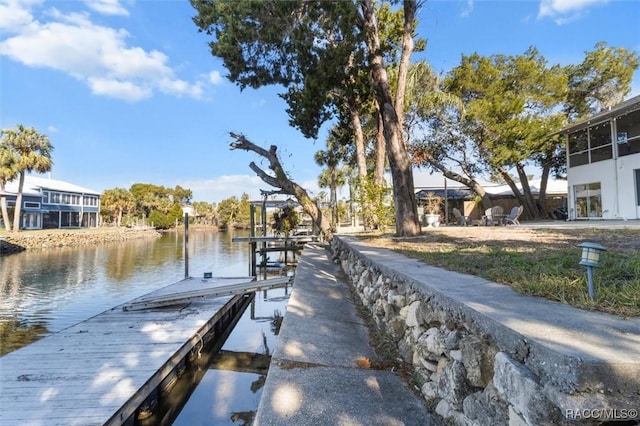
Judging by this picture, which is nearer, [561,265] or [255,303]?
[561,265]

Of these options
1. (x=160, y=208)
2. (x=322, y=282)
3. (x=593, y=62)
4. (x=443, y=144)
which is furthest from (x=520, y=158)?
(x=160, y=208)

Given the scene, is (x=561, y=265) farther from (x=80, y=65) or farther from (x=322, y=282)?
(x=80, y=65)

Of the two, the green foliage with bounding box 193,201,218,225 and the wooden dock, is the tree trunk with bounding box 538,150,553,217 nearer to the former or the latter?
the wooden dock

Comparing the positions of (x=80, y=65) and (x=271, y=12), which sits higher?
(x=80, y=65)

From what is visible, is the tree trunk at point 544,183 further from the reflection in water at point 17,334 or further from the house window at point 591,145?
the reflection in water at point 17,334

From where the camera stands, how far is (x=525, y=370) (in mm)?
1389

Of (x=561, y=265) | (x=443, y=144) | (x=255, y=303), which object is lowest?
(x=255, y=303)

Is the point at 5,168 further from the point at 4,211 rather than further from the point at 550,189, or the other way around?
the point at 550,189

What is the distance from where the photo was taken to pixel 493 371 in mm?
1661

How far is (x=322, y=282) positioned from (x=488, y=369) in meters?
5.32

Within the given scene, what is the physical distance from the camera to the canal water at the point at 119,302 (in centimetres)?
624

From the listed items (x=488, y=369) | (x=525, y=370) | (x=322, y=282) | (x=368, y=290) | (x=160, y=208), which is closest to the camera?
(x=525, y=370)

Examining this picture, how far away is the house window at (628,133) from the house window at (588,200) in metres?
1.80

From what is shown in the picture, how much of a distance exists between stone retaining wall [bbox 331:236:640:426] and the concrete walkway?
25 cm
